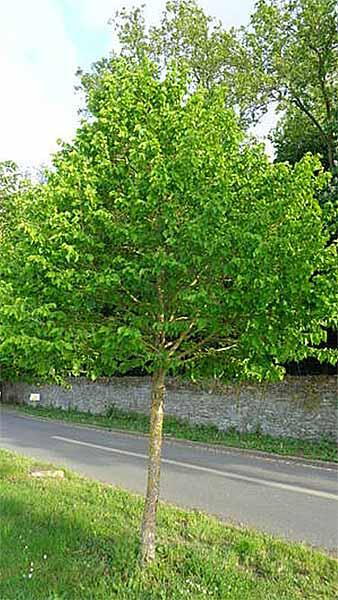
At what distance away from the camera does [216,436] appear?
17.0 m

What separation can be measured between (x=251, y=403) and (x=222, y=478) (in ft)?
22.6

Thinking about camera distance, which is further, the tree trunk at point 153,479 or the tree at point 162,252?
the tree trunk at point 153,479

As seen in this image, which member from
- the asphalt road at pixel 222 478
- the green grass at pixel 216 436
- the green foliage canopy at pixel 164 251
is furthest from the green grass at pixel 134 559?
the green grass at pixel 216 436

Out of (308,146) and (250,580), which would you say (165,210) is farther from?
(308,146)

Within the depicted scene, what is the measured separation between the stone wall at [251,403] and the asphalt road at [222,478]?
2.25 m

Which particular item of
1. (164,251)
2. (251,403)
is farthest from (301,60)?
(164,251)

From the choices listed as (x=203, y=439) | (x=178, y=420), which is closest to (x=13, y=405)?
(x=178, y=420)

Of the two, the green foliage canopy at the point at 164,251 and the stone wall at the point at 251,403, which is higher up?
the green foliage canopy at the point at 164,251

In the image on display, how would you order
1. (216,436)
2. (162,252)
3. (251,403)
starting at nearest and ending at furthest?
(162,252)
(216,436)
(251,403)

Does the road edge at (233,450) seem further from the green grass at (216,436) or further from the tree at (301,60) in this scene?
the tree at (301,60)

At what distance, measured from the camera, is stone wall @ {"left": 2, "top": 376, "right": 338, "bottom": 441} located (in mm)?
15211

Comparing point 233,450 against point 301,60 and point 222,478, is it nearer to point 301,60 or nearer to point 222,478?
point 222,478

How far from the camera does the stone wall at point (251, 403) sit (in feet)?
49.9

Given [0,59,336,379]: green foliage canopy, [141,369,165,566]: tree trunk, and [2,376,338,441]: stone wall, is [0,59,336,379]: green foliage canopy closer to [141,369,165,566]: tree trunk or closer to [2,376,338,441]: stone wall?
[141,369,165,566]: tree trunk
